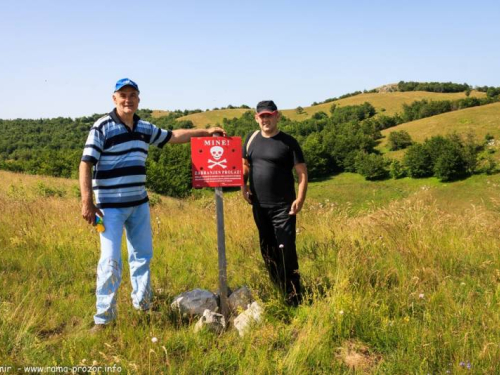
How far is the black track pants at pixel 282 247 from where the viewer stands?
3.37 meters

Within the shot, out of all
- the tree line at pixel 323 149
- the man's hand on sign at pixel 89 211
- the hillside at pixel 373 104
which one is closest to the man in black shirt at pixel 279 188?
the man's hand on sign at pixel 89 211

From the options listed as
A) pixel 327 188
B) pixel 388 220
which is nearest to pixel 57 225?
pixel 388 220

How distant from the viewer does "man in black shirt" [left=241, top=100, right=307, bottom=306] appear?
338 centimetres

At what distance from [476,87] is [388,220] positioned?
166 metres

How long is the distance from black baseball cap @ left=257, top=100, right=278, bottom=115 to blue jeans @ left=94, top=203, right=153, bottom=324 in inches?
57.0

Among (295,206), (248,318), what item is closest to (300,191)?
(295,206)

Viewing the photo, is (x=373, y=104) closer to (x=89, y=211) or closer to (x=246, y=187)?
(x=246, y=187)

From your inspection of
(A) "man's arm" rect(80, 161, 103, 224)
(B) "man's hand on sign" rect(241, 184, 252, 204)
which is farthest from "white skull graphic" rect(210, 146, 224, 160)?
(A) "man's arm" rect(80, 161, 103, 224)

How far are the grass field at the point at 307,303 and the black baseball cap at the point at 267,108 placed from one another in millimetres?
1592

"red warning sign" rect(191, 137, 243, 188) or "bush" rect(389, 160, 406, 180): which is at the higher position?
"red warning sign" rect(191, 137, 243, 188)

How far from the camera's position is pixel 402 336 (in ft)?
8.59

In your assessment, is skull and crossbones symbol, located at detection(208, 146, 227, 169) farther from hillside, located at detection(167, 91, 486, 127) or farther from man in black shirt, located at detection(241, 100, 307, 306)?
hillside, located at detection(167, 91, 486, 127)

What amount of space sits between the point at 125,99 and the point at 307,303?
2489 millimetres

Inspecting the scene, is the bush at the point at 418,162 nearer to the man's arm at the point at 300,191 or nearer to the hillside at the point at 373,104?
the hillside at the point at 373,104
